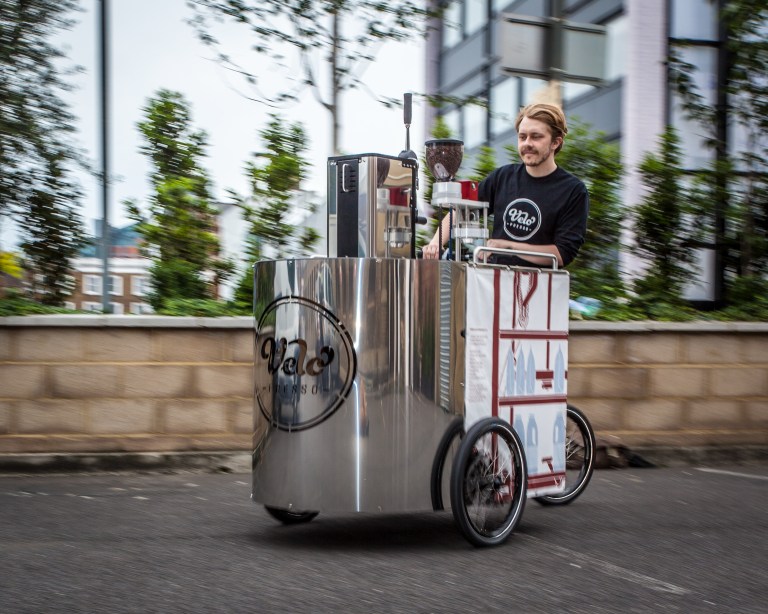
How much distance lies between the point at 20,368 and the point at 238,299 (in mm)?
1698

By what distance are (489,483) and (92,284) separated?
4139 mm

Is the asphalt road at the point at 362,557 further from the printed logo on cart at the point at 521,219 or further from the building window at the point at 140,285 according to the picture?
the building window at the point at 140,285

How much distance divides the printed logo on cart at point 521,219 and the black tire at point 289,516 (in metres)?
1.74

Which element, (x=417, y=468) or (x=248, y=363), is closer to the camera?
(x=417, y=468)

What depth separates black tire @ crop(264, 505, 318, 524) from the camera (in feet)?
17.2

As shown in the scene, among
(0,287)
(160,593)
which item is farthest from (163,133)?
(160,593)

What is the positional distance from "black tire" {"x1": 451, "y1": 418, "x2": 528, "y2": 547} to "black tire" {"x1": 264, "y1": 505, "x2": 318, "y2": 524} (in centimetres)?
90

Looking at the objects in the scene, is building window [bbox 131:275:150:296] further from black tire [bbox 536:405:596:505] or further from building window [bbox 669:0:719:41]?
building window [bbox 669:0:719:41]

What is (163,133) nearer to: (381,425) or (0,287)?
(0,287)

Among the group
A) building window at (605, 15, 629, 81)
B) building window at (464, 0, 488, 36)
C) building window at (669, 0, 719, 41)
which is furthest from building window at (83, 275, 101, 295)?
building window at (464, 0, 488, 36)

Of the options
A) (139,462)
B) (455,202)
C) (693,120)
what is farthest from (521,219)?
(693,120)

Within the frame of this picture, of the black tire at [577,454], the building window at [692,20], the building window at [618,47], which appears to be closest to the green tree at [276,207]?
the black tire at [577,454]

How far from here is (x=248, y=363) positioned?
742 centimetres

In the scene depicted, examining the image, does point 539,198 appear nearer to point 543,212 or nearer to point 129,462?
point 543,212
